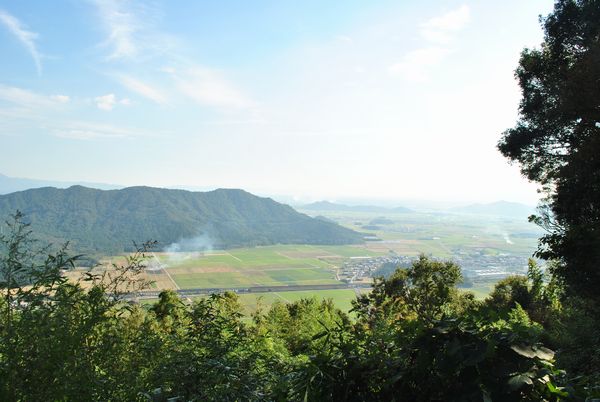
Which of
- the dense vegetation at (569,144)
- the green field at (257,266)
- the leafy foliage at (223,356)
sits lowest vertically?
the green field at (257,266)

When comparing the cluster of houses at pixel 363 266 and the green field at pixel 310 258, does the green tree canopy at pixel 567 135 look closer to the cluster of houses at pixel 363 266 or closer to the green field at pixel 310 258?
the green field at pixel 310 258

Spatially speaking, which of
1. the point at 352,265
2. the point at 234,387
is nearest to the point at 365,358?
the point at 234,387

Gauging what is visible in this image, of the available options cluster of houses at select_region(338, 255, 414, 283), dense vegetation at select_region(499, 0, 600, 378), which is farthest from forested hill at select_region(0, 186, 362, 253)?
dense vegetation at select_region(499, 0, 600, 378)

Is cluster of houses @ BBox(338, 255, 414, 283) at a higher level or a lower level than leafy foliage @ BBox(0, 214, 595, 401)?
lower

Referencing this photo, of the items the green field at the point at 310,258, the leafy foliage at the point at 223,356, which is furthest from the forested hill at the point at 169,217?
the leafy foliage at the point at 223,356

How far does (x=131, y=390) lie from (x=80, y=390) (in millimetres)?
265

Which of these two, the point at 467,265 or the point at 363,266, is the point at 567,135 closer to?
the point at 467,265

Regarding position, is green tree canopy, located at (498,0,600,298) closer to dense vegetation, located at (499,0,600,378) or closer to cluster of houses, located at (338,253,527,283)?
dense vegetation, located at (499,0,600,378)

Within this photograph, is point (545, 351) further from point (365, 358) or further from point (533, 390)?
point (365, 358)

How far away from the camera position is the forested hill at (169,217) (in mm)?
110500

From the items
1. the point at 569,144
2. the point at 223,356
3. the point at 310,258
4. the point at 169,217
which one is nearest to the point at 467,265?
the point at 310,258

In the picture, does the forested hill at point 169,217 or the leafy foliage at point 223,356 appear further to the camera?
→ the forested hill at point 169,217

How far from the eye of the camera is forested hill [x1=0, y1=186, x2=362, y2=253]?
363ft

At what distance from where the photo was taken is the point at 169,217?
133 m
